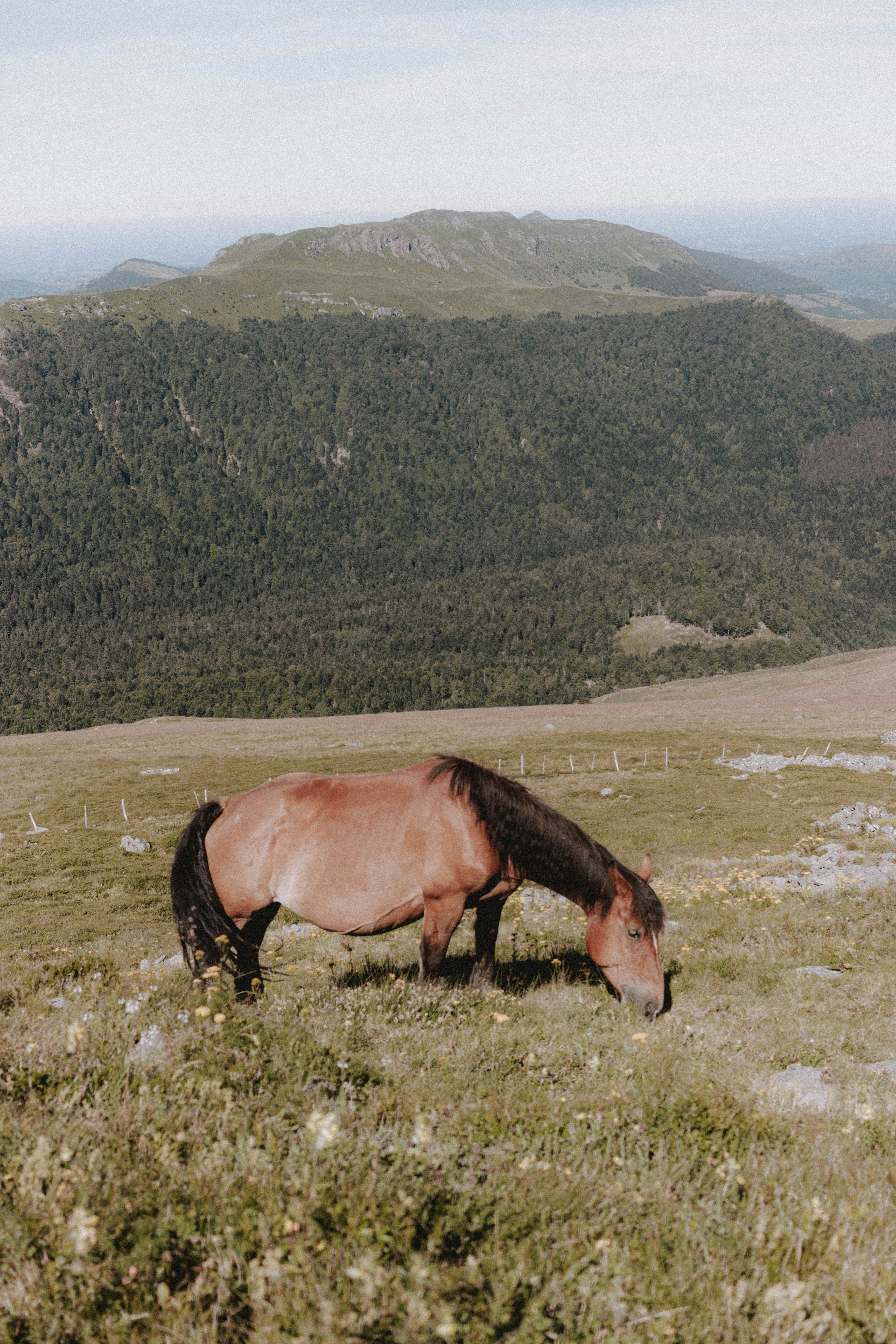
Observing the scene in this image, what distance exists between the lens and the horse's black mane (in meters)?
10.8

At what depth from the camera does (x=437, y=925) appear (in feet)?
35.3

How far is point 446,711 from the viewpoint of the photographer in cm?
11662

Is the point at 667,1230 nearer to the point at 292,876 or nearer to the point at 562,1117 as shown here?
the point at 562,1117

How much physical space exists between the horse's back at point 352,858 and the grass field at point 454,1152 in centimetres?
120

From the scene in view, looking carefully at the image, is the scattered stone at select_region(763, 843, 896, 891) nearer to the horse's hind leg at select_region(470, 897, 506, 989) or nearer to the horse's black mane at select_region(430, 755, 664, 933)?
the horse's black mane at select_region(430, 755, 664, 933)

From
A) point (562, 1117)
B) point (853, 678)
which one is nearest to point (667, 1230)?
point (562, 1117)

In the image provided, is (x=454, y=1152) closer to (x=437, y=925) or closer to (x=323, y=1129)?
(x=323, y=1129)

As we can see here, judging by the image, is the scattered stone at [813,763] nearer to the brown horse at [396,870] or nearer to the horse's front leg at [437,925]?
the brown horse at [396,870]

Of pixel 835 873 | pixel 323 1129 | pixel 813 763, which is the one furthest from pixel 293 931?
pixel 813 763

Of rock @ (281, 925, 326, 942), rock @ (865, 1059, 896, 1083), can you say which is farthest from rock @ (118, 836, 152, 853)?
rock @ (865, 1059, 896, 1083)

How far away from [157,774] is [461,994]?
5977 cm

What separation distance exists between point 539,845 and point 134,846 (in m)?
33.2

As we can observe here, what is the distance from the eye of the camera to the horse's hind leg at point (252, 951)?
10.7 meters

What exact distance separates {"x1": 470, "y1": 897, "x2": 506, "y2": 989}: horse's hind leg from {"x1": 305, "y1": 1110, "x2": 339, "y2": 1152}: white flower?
20.0ft
